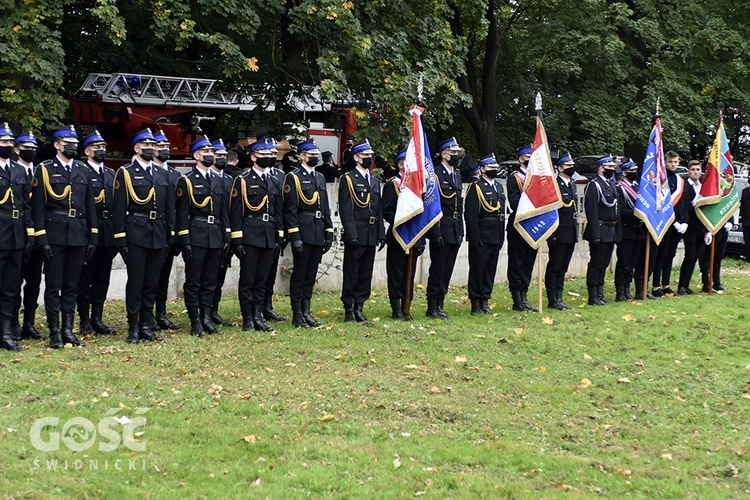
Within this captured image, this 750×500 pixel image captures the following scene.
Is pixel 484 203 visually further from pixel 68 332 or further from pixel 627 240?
pixel 68 332

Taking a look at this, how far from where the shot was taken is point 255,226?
38.8 ft

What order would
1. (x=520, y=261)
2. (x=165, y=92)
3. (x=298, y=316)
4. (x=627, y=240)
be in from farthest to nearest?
(x=165, y=92)
(x=627, y=240)
(x=520, y=261)
(x=298, y=316)

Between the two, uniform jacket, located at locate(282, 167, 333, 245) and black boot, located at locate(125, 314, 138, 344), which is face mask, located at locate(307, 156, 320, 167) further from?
black boot, located at locate(125, 314, 138, 344)

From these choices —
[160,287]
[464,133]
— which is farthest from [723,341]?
[464,133]

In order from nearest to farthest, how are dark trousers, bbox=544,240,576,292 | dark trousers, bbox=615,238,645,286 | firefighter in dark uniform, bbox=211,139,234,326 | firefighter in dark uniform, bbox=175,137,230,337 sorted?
1. firefighter in dark uniform, bbox=175,137,230,337
2. firefighter in dark uniform, bbox=211,139,234,326
3. dark trousers, bbox=544,240,576,292
4. dark trousers, bbox=615,238,645,286

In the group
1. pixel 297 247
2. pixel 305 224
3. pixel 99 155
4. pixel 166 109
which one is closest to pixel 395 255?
pixel 305 224

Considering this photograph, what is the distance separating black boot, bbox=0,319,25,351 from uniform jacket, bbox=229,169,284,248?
2731mm

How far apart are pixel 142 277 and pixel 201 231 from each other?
89 cm


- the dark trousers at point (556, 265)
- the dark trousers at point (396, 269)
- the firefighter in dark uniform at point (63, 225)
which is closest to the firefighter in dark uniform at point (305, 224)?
the dark trousers at point (396, 269)

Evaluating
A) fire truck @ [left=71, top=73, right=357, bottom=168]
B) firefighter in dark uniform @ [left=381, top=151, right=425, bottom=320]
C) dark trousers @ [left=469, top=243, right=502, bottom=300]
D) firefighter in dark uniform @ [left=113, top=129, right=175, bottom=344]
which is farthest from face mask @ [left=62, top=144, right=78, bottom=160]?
fire truck @ [left=71, top=73, right=357, bottom=168]

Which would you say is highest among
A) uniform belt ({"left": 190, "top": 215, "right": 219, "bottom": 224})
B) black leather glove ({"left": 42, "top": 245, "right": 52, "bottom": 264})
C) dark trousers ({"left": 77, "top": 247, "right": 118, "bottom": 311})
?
uniform belt ({"left": 190, "top": 215, "right": 219, "bottom": 224})

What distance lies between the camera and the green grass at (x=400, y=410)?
670cm

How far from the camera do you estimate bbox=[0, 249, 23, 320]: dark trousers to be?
10.2m

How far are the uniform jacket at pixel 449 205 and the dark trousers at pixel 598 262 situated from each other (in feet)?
8.78
